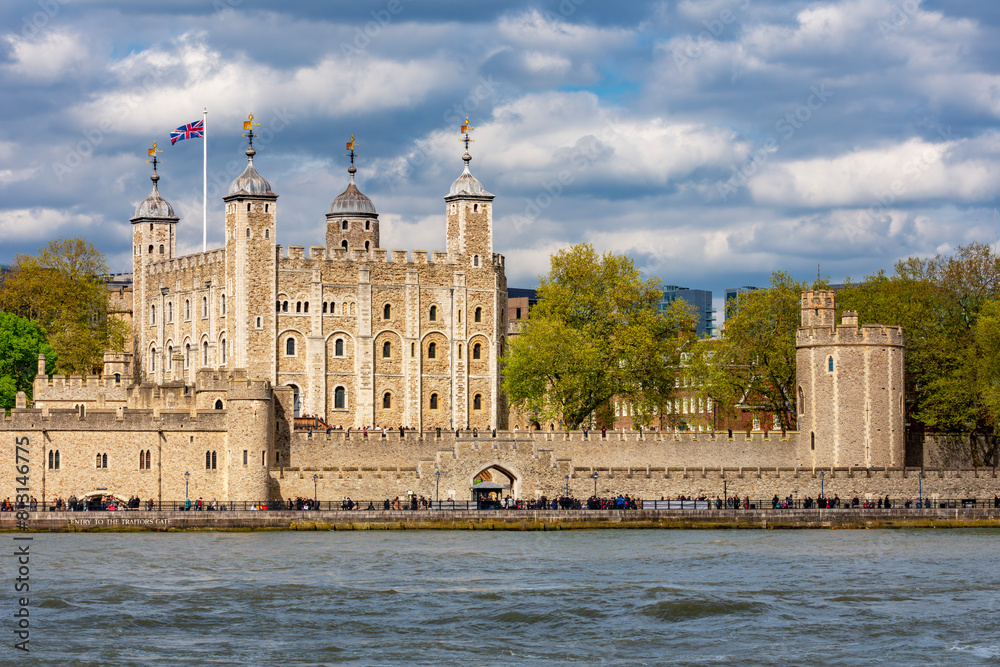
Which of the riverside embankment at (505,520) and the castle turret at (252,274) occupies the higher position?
the castle turret at (252,274)

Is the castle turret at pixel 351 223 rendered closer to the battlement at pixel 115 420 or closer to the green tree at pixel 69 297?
the green tree at pixel 69 297

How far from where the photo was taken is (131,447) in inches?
2623

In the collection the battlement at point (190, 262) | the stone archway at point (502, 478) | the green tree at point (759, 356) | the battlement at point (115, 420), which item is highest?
the battlement at point (190, 262)

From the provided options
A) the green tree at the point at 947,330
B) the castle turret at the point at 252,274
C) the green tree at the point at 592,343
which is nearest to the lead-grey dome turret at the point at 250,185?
the castle turret at the point at 252,274

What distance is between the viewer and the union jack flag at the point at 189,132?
83688 mm

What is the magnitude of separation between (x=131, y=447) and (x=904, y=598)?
3002cm

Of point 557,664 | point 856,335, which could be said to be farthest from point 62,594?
point 856,335

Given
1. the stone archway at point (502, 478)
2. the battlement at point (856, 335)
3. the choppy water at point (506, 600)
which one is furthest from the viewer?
the battlement at point (856, 335)

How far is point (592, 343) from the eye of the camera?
78.1m

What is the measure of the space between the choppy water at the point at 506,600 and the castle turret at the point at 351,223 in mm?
32018

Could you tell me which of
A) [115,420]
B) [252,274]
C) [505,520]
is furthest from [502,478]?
[252,274]

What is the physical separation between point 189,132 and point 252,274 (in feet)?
23.7

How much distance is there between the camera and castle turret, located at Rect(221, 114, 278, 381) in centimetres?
8212

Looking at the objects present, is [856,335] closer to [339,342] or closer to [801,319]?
[801,319]
